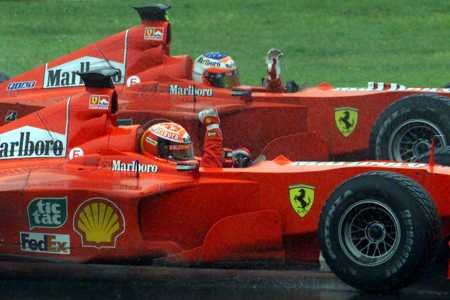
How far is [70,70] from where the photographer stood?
17.1 m

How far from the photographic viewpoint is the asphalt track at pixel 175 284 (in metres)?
11.0

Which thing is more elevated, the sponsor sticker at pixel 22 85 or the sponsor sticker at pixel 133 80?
the sponsor sticker at pixel 133 80

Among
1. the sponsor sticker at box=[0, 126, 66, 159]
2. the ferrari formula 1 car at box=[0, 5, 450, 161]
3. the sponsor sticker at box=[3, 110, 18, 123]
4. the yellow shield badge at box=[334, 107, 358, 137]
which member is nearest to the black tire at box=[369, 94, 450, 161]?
the ferrari formula 1 car at box=[0, 5, 450, 161]

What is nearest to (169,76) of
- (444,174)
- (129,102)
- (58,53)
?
(129,102)

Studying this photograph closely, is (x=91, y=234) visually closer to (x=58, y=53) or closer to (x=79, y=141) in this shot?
(x=79, y=141)

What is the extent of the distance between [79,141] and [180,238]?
4.69ft

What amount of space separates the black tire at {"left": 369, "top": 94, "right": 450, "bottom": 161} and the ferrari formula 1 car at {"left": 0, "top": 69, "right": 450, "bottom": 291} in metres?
3.06

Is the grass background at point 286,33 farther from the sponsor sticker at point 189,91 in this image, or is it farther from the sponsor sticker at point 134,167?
the sponsor sticker at point 134,167

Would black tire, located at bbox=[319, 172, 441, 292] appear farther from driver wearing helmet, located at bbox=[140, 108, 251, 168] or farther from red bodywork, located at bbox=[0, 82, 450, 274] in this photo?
driver wearing helmet, located at bbox=[140, 108, 251, 168]

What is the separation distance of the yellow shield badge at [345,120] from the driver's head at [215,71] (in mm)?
1320

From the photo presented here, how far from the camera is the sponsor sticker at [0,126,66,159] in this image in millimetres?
12516

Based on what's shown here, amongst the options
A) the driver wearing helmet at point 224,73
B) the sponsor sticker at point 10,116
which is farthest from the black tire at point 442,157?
the sponsor sticker at point 10,116

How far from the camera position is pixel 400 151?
14781 mm

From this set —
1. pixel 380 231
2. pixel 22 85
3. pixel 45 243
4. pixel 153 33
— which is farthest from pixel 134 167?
pixel 22 85
